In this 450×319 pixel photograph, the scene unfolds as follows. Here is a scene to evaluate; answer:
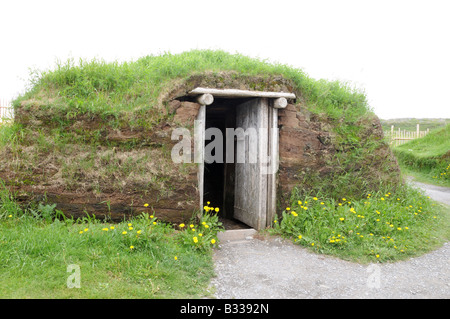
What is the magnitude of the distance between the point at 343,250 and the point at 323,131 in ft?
8.35

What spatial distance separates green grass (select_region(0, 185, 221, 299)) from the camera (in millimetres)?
4004

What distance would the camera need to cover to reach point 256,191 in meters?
6.87

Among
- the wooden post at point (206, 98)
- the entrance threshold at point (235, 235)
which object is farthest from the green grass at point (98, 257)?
the wooden post at point (206, 98)

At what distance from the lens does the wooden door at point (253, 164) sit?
6.74 metres

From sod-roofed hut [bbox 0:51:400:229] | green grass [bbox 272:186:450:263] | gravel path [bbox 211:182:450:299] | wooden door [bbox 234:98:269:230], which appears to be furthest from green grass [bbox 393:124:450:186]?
gravel path [bbox 211:182:450:299]

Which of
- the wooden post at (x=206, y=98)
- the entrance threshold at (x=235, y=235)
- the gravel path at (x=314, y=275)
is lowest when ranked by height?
the gravel path at (x=314, y=275)

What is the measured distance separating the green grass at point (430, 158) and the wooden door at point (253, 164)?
7.89 m

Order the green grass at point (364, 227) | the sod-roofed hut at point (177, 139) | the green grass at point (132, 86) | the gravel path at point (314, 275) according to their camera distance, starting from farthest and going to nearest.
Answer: the green grass at point (132, 86), the sod-roofed hut at point (177, 139), the green grass at point (364, 227), the gravel path at point (314, 275)

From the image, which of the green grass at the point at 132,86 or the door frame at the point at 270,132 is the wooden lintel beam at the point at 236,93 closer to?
the door frame at the point at 270,132

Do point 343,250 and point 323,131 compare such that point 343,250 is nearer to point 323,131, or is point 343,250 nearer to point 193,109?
point 323,131

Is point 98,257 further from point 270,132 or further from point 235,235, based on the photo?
point 270,132

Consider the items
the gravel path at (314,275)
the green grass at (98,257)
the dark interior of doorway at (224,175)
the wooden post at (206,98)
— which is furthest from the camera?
the dark interior of doorway at (224,175)

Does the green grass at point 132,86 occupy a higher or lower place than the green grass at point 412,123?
lower
